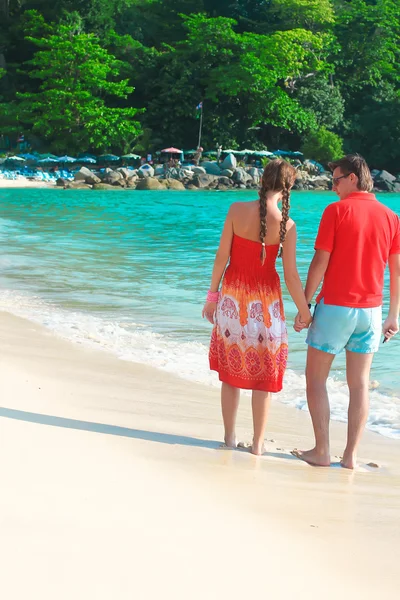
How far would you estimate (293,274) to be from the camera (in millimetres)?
3385

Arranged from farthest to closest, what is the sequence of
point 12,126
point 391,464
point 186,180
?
point 12,126, point 186,180, point 391,464

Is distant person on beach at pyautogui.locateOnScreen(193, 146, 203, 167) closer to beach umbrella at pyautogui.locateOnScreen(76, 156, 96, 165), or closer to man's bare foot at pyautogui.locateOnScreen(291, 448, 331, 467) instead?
beach umbrella at pyautogui.locateOnScreen(76, 156, 96, 165)

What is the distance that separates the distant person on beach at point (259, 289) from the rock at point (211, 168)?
4544cm

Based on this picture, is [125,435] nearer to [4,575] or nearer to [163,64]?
[4,575]

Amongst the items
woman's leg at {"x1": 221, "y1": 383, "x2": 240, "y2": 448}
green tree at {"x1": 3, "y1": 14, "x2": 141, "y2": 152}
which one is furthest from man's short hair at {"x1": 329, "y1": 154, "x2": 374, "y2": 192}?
green tree at {"x1": 3, "y1": 14, "x2": 141, "y2": 152}

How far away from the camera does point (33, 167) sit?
4759 centimetres

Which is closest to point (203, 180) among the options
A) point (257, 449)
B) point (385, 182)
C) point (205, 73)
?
point (205, 73)

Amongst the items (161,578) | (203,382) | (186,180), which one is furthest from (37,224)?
(186,180)

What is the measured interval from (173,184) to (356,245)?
136 ft

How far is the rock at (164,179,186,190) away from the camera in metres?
43.8

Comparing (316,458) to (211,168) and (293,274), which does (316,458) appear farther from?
(211,168)

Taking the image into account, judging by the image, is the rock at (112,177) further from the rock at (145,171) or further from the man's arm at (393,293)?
the man's arm at (393,293)

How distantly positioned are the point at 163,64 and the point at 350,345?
5163 cm

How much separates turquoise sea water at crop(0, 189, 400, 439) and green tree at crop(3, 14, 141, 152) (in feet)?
88.7
